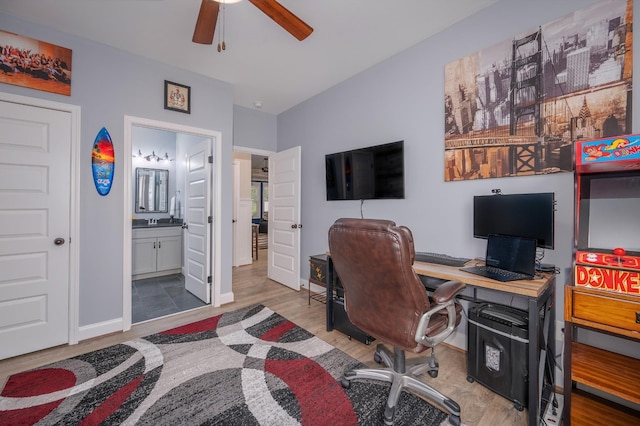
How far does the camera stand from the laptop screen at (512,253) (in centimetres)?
167

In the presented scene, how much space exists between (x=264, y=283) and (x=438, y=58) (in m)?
3.75

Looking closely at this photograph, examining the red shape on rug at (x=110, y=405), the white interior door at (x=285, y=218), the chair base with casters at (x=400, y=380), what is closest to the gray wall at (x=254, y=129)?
the white interior door at (x=285, y=218)

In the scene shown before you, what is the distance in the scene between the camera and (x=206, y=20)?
69.9 inches

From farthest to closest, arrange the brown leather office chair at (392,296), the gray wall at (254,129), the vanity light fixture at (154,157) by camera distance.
A: the vanity light fixture at (154,157) → the gray wall at (254,129) → the brown leather office chair at (392,296)

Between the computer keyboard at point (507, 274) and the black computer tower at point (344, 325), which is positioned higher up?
the computer keyboard at point (507, 274)

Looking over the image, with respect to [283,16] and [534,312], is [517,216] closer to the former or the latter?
[534,312]

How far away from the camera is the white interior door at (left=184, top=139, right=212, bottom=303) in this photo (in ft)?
11.1

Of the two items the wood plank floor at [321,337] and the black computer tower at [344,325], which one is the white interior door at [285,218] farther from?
the black computer tower at [344,325]

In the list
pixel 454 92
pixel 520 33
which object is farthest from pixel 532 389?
pixel 520 33

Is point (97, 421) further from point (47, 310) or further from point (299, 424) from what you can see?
point (47, 310)

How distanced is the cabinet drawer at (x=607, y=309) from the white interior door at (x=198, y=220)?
11.1 ft

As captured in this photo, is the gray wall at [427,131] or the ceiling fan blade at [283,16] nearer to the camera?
the ceiling fan blade at [283,16]

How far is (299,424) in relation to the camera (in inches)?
58.5

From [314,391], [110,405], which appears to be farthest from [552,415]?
[110,405]
